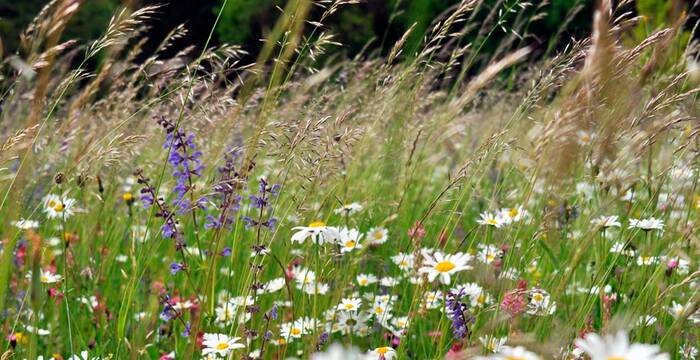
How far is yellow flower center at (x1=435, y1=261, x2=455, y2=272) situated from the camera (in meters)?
1.25

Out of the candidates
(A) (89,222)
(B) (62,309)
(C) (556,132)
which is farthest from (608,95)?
(A) (89,222)

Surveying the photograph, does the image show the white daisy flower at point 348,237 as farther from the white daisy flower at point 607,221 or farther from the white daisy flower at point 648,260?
the white daisy flower at point 648,260

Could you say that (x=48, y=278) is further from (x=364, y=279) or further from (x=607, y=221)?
(x=607, y=221)

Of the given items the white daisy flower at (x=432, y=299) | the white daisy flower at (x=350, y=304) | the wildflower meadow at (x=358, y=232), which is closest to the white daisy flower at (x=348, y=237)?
the wildflower meadow at (x=358, y=232)

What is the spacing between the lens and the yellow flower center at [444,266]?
1252mm

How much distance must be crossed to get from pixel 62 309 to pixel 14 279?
1.08 ft

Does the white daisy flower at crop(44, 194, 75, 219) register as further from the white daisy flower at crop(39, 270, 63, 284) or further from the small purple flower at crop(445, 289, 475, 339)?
the small purple flower at crop(445, 289, 475, 339)

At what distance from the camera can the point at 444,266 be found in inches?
49.8

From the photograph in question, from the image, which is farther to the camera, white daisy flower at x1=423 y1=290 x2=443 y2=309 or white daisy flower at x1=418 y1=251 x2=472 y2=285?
white daisy flower at x1=423 y1=290 x2=443 y2=309

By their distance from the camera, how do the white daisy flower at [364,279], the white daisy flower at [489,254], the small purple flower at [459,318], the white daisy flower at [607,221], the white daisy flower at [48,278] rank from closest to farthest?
the white daisy flower at [607,221], the small purple flower at [459,318], the white daisy flower at [489,254], the white daisy flower at [48,278], the white daisy flower at [364,279]

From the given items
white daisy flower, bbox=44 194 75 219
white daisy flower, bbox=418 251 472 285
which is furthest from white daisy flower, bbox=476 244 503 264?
white daisy flower, bbox=44 194 75 219

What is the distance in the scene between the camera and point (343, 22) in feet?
52.4

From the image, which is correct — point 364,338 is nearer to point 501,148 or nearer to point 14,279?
point 501,148

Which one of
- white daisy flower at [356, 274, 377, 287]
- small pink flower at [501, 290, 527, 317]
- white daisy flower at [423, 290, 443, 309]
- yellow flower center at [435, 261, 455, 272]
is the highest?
yellow flower center at [435, 261, 455, 272]
